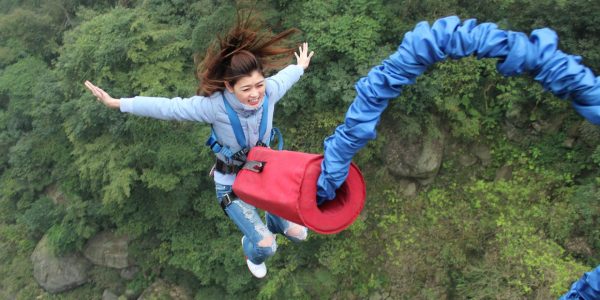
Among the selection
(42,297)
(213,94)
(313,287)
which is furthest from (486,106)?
(42,297)

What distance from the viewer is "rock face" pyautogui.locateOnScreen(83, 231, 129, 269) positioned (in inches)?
536

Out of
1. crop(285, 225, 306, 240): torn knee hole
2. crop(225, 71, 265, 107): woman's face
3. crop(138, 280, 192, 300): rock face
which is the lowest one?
crop(138, 280, 192, 300): rock face

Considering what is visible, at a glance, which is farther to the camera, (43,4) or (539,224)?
(43,4)

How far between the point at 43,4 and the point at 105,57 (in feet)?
29.1

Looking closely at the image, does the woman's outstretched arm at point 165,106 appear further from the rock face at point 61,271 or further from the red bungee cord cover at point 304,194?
the rock face at point 61,271

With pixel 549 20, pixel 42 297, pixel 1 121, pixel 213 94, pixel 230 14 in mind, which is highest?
pixel 213 94

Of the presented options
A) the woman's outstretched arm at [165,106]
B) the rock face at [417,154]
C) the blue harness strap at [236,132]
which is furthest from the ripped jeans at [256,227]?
the rock face at [417,154]

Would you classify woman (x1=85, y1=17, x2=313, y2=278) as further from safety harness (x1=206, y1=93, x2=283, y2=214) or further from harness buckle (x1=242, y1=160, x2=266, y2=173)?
harness buckle (x1=242, y1=160, x2=266, y2=173)

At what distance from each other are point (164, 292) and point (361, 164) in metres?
7.06

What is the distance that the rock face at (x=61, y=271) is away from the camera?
47.7 feet

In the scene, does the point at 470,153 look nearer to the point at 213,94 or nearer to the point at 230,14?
the point at 230,14

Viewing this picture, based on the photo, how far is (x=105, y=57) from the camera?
432 inches

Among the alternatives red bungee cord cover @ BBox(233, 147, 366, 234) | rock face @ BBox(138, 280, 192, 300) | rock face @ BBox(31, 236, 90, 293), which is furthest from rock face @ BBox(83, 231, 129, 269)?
red bungee cord cover @ BBox(233, 147, 366, 234)

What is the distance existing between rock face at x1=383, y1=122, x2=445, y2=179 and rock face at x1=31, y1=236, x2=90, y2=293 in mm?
10801
